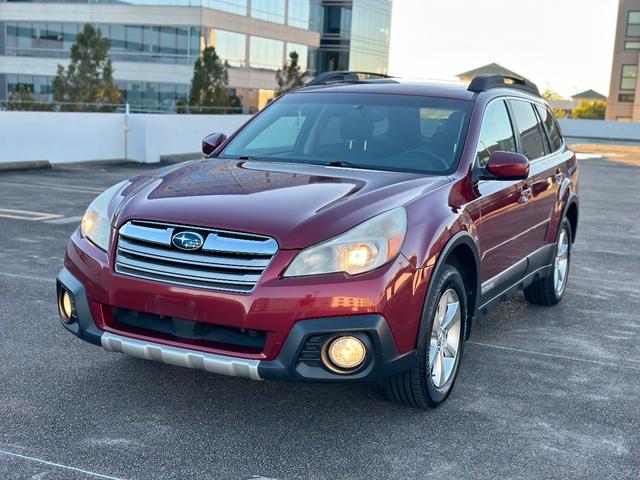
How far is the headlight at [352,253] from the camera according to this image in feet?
12.8

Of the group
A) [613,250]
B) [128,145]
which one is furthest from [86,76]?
[613,250]

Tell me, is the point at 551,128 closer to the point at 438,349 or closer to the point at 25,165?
the point at 438,349

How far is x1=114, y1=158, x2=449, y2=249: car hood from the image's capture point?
3977mm

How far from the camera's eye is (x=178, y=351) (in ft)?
13.0

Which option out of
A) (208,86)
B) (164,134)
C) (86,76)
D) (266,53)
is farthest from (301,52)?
(164,134)

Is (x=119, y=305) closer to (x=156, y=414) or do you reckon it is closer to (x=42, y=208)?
(x=156, y=414)

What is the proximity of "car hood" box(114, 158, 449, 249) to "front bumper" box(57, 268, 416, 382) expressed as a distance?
1.34ft

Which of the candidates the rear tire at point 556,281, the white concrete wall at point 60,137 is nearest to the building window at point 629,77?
the white concrete wall at point 60,137

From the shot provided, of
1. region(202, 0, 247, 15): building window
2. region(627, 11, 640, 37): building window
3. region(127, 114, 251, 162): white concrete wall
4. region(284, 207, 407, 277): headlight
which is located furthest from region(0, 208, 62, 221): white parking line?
region(627, 11, 640, 37): building window

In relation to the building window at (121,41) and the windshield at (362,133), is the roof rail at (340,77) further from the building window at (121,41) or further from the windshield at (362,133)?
the building window at (121,41)

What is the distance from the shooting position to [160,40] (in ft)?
193

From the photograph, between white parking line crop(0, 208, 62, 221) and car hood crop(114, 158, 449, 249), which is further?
white parking line crop(0, 208, 62, 221)

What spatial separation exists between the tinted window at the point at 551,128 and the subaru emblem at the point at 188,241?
3867 mm

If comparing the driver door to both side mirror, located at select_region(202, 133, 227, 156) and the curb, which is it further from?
the curb
